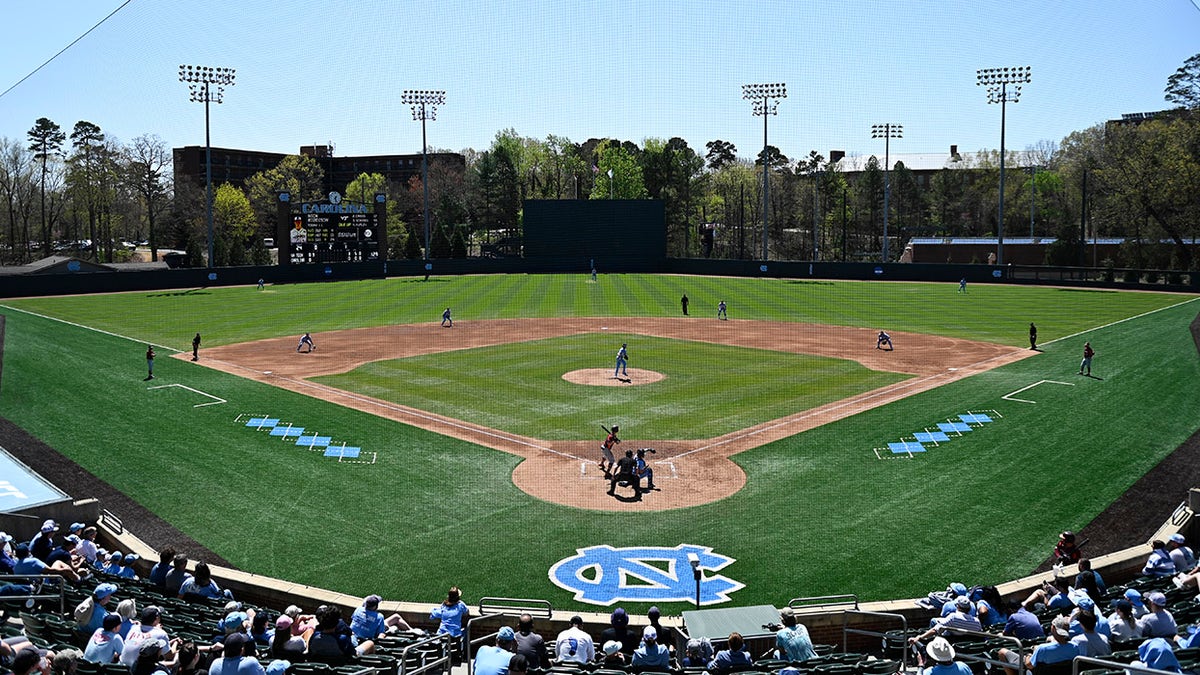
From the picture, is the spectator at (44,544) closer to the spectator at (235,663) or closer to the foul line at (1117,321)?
the spectator at (235,663)

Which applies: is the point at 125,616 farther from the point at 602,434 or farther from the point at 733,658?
the point at 602,434

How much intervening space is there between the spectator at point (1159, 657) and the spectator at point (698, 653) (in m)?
4.01

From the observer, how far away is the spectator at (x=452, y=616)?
11.0 m

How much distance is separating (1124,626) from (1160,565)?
160 inches

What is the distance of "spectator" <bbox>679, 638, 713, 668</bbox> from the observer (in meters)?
9.52

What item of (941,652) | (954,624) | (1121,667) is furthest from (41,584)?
(1121,667)

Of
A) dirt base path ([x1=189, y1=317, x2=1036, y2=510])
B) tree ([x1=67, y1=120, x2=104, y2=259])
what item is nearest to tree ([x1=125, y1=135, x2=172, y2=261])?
tree ([x1=67, y1=120, x2=104, y2=259])

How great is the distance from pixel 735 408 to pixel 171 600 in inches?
732

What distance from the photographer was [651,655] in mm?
9234

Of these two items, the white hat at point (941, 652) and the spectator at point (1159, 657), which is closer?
the spectator at point (1159, 657)

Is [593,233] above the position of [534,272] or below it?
above

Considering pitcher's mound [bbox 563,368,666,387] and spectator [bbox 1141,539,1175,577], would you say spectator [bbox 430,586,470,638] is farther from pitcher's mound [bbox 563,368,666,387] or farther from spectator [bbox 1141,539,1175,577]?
pitcher's mound [bbox 563,368,666,387]

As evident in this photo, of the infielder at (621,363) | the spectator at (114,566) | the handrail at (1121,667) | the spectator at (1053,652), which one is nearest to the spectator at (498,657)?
the spectator at (1053,652)

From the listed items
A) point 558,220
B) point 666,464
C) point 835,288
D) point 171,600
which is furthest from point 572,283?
point 171,600
